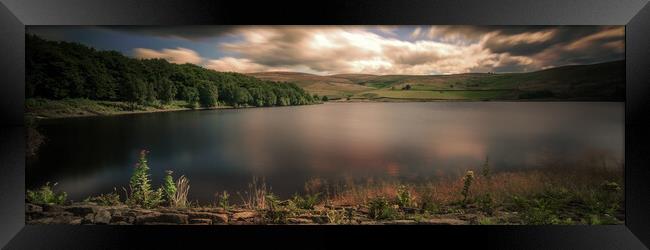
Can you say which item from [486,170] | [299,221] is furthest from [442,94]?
[299,221]

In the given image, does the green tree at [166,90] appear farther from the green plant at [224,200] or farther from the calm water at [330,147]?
the green plant at [224,200]

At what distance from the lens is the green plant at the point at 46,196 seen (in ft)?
18.2

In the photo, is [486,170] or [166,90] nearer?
[486,170]

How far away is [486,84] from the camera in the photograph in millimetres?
5730

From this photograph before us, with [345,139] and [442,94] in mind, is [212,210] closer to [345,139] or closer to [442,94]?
[345,139]

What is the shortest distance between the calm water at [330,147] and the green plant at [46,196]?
10 cm

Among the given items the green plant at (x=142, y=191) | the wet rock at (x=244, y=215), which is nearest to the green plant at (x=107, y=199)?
the green plant at (x=142, y=191)

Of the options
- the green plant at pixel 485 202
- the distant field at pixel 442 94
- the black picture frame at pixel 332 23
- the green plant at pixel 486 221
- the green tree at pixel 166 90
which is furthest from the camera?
the green tree at pixel 166 90

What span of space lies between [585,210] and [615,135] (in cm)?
108

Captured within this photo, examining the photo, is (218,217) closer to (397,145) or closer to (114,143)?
(114,143)

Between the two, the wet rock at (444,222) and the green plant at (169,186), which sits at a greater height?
the green plant at (169,186)

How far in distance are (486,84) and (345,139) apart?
2.11 m

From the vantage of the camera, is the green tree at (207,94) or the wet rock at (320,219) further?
the green tree at (207,94)

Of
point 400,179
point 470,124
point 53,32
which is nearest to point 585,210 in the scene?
point 470,124
